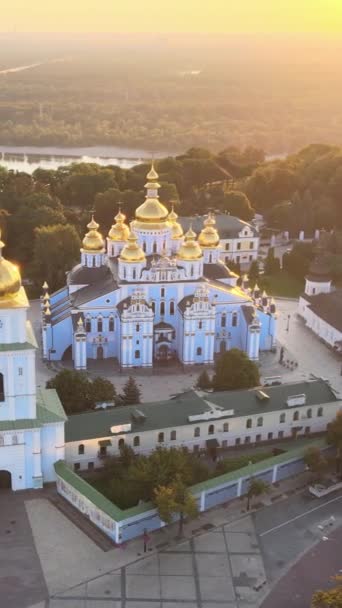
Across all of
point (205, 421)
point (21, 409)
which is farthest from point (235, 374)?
point (21, 409)

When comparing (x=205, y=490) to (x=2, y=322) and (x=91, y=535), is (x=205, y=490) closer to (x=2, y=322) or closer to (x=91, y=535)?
(x=91, y=535)

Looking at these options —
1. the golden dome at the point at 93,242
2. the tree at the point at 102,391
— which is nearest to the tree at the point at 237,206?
the golden dome at the point at 93,242

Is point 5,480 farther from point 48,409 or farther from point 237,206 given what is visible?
point 237,206

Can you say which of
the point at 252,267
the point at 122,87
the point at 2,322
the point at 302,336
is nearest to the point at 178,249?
the point at 302,336

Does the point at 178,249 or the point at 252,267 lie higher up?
the point at 178,249

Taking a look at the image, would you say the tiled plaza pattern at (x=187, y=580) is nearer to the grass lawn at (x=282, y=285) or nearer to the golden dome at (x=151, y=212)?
the golden dome at (x=151, y=212)

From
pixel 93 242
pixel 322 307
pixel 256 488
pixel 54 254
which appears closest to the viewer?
pixel 256 488

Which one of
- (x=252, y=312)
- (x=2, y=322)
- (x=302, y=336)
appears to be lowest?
(x=302, y=336)
